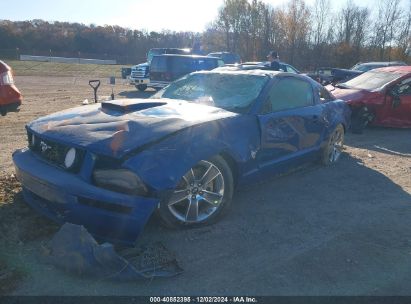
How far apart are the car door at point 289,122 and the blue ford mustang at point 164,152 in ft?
0.05

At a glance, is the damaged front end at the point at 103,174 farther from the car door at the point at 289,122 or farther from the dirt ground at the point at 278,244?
the car door at the point at 289,122

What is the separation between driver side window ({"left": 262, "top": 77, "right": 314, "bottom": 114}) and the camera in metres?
4.67

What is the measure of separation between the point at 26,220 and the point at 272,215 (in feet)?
7.95

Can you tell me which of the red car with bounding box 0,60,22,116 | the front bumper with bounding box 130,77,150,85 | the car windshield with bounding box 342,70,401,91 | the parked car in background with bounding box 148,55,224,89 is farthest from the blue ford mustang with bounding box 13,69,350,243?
the front bumper with bounding box 130,77,150,85

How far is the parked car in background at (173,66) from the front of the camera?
15867 mm

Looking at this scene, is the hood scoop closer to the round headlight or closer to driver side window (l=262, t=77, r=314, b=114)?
the round headlight

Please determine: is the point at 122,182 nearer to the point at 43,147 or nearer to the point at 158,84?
the point at 43,147

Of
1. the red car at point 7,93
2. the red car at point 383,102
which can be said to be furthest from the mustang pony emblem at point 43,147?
the red car at point 383,102

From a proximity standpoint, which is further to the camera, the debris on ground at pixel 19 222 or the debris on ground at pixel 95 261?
the debris on ground at pixel 19 222

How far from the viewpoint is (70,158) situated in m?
3.32

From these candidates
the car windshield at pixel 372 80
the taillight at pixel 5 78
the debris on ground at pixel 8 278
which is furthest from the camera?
the car windshield at pixel 372 80

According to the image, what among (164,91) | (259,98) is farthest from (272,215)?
(164,91)

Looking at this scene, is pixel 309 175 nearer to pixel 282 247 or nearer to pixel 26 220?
pixel 282 247

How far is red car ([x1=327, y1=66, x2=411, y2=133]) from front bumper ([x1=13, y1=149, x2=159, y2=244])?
281 inches
